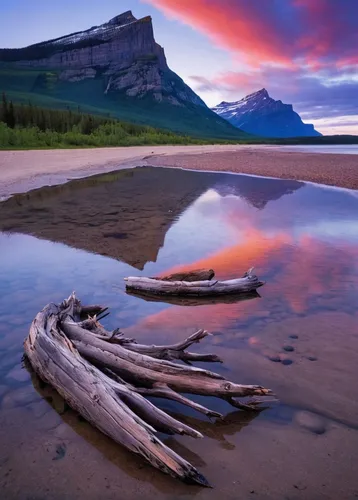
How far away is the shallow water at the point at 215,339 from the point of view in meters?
3.31

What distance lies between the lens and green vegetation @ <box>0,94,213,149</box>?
170 feet

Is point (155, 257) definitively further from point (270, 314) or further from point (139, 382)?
point (139, 382)

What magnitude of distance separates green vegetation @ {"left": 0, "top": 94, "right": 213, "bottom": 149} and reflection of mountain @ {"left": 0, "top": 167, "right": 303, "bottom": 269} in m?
29.9

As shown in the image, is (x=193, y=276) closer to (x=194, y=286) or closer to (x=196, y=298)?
(x=194, y=286)

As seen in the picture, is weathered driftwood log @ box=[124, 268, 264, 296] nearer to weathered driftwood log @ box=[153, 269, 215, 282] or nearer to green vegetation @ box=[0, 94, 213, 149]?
weathered driftwood log @ box=[153, 269, 215, 282]

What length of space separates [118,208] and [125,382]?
12.3 meters

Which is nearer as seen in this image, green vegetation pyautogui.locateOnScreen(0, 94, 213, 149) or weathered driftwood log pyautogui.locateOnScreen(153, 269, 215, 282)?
weathered driftwood log pyautogui.locateOnScreen(153, 269, 215, 282)

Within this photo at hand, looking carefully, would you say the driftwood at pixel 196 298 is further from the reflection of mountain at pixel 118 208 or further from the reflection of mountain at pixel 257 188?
the reflection of mountain at pixel 257 188

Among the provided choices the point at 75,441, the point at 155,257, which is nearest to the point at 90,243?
the point at 155,257

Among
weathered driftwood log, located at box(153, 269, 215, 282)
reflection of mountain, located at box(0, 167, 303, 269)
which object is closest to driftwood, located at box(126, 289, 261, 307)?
weathered driftwood log, located at box(153, 269, 215, 282)

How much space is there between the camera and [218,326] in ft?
19.7

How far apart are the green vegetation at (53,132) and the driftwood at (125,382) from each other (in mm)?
47623

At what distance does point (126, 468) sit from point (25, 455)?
3.01ft

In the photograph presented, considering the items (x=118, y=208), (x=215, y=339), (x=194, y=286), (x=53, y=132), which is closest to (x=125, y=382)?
(x=215, y=339)
